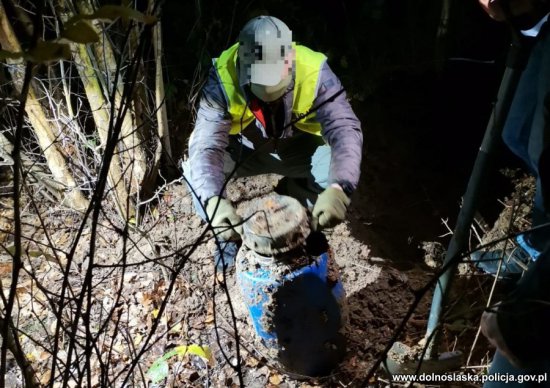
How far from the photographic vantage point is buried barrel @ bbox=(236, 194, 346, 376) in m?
1.94

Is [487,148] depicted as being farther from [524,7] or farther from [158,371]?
[158,371]

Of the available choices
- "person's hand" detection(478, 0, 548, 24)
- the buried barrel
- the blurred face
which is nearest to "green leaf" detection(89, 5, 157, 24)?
the buried barrel

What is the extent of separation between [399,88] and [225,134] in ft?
9.79

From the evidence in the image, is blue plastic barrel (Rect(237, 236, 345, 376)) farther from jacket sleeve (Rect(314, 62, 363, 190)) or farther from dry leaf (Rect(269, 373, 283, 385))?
jacket sleeve (Rect(314, 62, 363, 190))

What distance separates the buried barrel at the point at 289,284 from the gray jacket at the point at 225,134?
70cm

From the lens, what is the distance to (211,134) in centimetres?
295

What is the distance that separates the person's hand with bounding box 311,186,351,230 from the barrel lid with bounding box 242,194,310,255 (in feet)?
0.71

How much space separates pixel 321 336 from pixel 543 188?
1.30m

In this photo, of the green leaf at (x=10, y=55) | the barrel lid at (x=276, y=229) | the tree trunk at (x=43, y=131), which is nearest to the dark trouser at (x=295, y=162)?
the tree trunk at (x=43, y=131)

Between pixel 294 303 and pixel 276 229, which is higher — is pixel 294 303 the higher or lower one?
the lower one

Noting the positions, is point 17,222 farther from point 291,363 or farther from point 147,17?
point 291,363

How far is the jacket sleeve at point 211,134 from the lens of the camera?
283 cm

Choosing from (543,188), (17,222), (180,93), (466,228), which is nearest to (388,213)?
(466,228)

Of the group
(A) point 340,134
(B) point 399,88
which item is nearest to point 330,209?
(A) point 340,134
